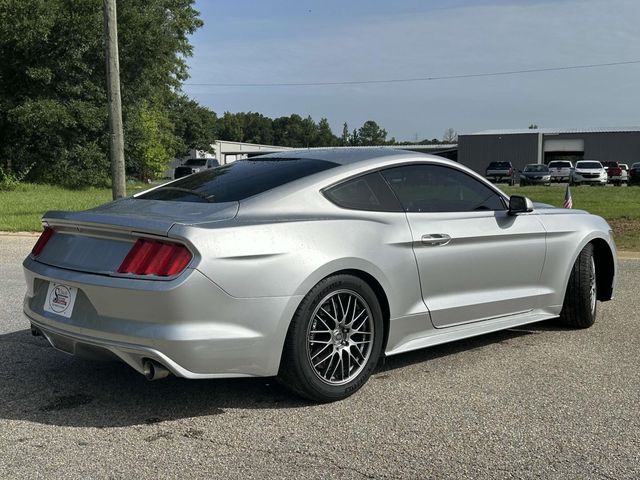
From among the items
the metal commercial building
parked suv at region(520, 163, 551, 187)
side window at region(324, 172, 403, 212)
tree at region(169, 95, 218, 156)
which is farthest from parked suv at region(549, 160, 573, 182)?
tree at region(169, 95, 218, 156)

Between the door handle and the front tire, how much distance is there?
583 mm

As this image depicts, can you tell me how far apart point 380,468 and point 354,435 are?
1.30 feet

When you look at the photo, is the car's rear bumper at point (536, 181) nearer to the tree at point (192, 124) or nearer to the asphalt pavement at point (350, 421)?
the asphalt pavement at point (350, 421)

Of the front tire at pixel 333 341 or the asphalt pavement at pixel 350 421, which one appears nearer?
the asphalt pavement at pixel 350 421

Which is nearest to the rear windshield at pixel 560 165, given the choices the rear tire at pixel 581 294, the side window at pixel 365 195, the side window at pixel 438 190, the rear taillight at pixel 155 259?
the rear tire at pixel 581 294

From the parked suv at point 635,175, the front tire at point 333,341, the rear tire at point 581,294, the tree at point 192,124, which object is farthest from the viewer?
the tree at point 192,124

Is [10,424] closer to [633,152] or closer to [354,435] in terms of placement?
[354,435]

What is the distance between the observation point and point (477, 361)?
486cm

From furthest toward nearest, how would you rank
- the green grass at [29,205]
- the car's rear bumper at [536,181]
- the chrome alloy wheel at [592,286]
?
1. the car's rear bumper at [536,181]
2. the green grass at [29,205]
3. the chrome alloy wheel at [592,286]

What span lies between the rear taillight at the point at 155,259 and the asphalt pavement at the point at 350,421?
87 cm

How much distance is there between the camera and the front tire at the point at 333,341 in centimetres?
377

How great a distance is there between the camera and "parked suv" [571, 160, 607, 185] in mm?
39197

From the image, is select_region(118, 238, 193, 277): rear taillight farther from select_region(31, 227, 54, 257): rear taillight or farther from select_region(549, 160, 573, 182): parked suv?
select_region(549, 160, 573, 182): parked suv

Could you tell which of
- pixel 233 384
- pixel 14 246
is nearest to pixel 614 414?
pixel 233 384
